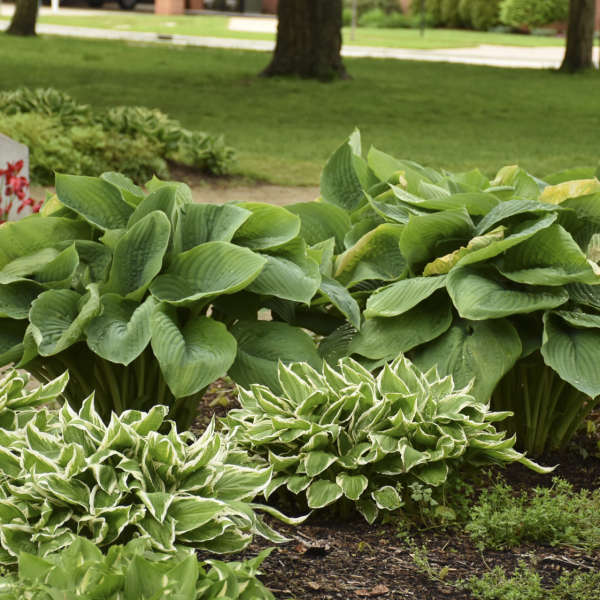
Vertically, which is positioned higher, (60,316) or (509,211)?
(509,211)

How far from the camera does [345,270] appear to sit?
13.3ft

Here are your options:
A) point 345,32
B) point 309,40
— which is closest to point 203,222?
point 309,40

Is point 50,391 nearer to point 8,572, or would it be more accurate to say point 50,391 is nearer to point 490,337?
point 8,572

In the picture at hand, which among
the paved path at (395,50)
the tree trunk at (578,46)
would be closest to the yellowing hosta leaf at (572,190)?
the tree trunk at (578,46)

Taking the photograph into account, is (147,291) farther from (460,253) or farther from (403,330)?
(460,253)

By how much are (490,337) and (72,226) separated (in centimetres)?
161

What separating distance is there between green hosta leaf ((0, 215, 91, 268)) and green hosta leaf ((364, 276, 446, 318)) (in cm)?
112

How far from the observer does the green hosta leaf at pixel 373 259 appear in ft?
13.1

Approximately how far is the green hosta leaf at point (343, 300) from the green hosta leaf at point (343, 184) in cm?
80

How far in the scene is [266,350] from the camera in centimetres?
371

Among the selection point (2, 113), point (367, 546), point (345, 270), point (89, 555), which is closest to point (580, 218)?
point (345, 270)

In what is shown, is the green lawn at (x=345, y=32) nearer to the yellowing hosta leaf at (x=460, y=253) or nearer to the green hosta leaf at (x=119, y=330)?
the yellowing hosta leaf at (x=460, y=253)

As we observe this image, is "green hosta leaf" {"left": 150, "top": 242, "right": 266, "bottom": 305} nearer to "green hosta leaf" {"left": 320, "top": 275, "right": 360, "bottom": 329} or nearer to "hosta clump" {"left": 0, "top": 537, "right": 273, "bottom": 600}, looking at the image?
"green hosta leaf" {"left": 320, "top": 275, "right": 360, "bottom": 329}

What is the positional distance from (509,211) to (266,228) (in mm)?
890
